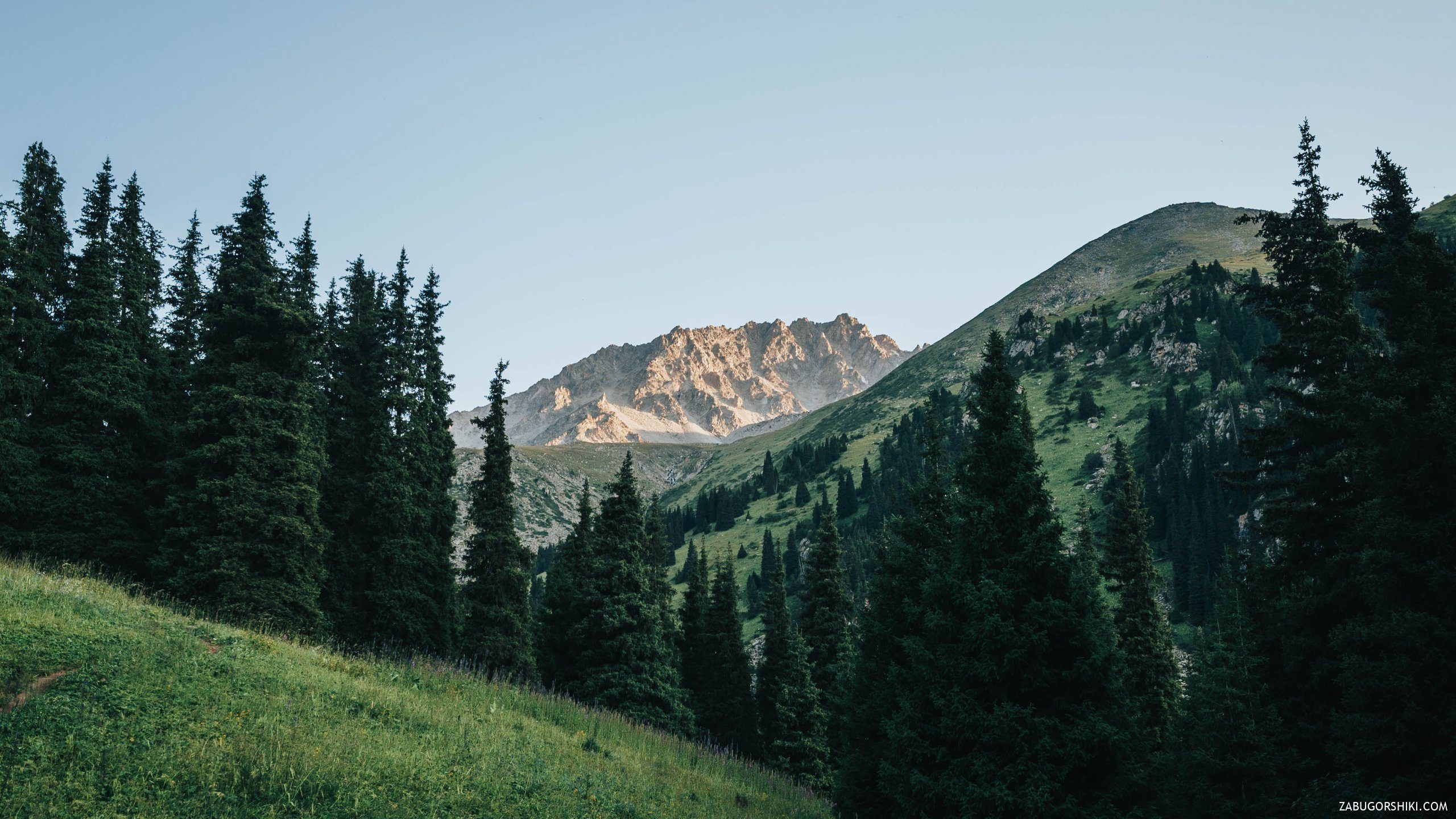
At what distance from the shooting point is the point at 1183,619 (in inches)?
3214

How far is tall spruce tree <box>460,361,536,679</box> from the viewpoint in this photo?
4144 cm

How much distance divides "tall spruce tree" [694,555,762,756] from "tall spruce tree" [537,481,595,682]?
1225 cm

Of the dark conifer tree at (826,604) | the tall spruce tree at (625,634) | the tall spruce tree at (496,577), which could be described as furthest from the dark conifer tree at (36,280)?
the dark conifer tree at (826,604)

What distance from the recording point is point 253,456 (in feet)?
108

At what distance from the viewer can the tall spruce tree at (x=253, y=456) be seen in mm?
30844

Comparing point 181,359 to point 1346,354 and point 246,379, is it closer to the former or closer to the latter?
point 246,379

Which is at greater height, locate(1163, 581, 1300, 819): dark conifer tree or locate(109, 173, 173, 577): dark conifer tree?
locate(109, 173, 173, 577): dark conifer tree

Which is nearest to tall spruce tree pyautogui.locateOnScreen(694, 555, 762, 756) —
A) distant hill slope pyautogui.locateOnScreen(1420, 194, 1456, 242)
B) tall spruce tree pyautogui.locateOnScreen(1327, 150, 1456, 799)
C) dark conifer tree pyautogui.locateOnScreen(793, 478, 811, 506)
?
tall spruce tree pyautogui.locateOnScreen(1327, 150, 1456, 799)

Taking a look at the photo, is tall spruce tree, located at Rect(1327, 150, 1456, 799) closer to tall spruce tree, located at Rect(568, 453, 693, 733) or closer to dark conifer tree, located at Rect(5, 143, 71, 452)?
tall spruce tree, located at Rect(568, 453, 693, 733)

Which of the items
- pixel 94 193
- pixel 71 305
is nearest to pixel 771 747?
pixel 71 305

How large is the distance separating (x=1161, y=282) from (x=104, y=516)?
8477 inches

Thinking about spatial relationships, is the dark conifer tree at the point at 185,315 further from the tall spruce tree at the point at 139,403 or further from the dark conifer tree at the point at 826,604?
the dark conifer tree at the point at 826,604

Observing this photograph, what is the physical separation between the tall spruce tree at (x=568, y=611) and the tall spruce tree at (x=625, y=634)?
0.72 m

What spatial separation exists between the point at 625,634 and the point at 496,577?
7.93m
